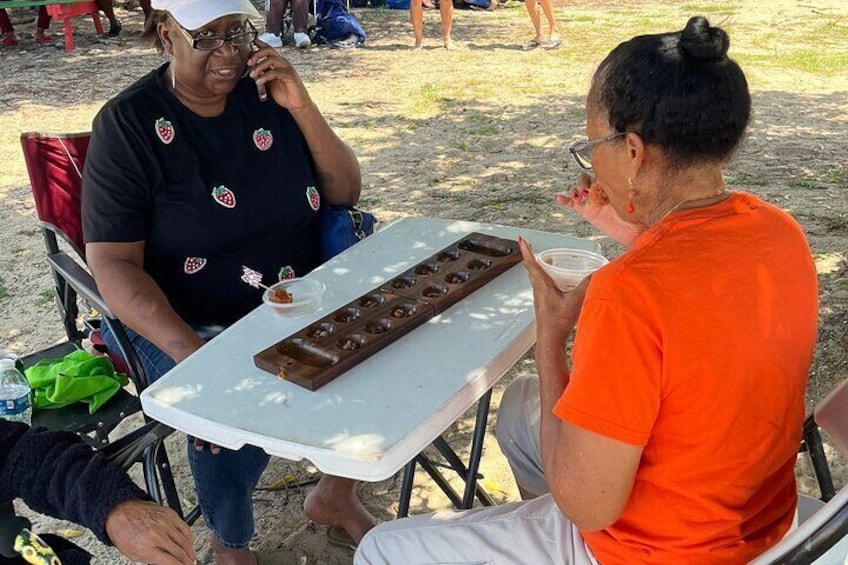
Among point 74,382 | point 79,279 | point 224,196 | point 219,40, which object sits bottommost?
point 74,382

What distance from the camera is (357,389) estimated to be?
1.66 m

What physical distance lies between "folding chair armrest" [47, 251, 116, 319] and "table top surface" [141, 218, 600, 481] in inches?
23.1

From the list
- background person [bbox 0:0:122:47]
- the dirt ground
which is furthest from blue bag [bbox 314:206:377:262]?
background person [bbox 0:0:122:47]

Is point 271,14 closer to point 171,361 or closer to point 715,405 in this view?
point 171,361

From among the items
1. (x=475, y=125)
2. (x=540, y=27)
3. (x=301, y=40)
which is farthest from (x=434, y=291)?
(x=301, y=40)

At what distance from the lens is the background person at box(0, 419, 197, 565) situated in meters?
1.52

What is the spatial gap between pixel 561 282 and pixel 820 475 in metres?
0.74

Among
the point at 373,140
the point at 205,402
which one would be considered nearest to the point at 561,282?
the point at 205,402

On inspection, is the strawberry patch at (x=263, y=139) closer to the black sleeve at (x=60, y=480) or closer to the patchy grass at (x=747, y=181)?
the black sleeve at (x=60, y=480)

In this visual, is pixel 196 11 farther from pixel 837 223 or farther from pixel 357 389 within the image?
pixel 837 223

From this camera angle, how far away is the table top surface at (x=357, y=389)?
1.52 metres

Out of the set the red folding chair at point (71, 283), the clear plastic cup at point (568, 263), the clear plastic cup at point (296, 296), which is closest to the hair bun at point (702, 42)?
the clear plastic cup at point (568, 263)

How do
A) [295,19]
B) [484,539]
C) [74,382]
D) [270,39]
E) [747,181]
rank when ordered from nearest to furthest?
[484,539] → [74,382] → [747,181] → [270,39] → [295,19]

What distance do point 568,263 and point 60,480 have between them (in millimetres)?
1259
